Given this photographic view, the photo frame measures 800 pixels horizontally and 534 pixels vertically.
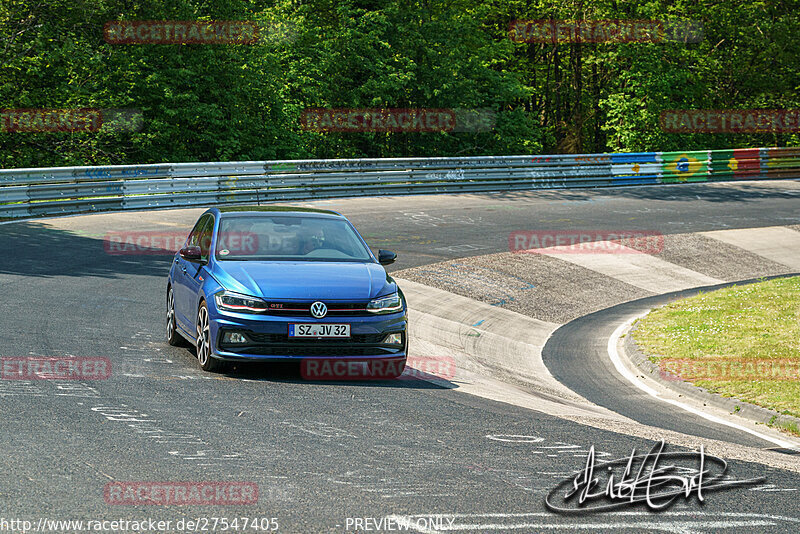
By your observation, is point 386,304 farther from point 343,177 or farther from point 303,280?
point 343,177

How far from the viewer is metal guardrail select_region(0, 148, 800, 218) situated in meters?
22.0

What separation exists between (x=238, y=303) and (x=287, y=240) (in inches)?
53.8

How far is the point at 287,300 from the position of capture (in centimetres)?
902

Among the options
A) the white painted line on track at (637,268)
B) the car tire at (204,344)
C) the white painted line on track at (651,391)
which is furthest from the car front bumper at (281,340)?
the white painted line on track at (637,268)

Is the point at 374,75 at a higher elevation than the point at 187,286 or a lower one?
higher

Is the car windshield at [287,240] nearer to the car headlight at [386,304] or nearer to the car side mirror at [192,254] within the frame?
the car side mirror at [192,254]

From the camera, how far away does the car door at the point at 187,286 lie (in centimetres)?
998

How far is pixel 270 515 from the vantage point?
211 inches

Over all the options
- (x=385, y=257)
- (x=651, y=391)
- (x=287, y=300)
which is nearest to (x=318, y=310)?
(x=287, y=300)

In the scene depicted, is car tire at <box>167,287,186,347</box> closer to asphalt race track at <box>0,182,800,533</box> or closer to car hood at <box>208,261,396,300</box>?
asphalt race track at <box>0,182,800,533</box>

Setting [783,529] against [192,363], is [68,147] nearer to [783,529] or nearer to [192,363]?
[192,363]

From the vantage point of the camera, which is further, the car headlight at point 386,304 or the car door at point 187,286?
the car door at point 187,286

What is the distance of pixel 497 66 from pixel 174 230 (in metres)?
26.7

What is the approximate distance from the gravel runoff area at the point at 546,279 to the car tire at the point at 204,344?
844 cm
